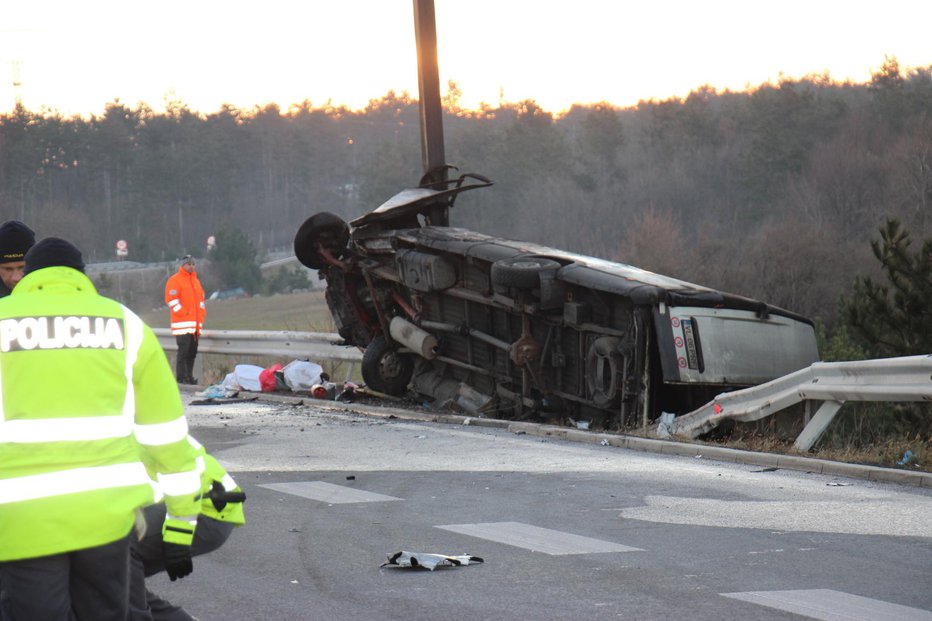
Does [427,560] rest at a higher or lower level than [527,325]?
lower

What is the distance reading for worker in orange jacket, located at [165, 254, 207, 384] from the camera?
20328 millimetres

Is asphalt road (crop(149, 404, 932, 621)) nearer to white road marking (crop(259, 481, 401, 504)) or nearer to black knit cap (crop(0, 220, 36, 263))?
white road marking (crop(259, 481, 401, 504))

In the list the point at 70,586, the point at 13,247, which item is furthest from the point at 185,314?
the point at 70,586

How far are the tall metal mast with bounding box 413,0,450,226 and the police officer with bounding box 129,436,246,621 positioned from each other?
45.3ft

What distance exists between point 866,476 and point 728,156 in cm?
8016

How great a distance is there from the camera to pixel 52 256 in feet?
13.1

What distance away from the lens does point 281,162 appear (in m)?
119

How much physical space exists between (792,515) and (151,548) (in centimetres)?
481

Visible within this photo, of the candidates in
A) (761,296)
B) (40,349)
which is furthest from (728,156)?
(40,349)

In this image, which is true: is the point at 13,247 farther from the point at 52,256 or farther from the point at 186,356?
the point at 186,356

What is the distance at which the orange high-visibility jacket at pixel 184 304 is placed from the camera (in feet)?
66.6

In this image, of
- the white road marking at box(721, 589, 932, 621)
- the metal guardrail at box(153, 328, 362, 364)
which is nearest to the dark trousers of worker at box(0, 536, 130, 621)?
the white road marking at box(721, 589, 932, 621)

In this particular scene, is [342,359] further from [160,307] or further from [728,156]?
[728,156]

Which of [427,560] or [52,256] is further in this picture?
[427,560]
